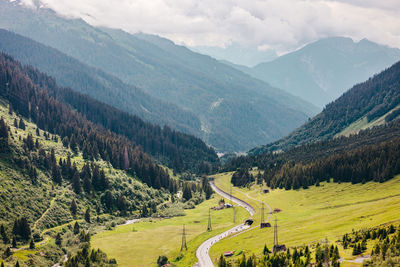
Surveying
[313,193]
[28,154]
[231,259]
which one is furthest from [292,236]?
[28,154]

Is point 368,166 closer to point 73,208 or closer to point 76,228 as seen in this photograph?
point 76,228

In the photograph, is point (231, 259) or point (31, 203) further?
point (31, 203)

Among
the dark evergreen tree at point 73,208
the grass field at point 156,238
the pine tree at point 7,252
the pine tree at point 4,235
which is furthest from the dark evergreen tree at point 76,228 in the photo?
the pine tree at point 7,252

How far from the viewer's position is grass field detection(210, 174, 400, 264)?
11012 cm

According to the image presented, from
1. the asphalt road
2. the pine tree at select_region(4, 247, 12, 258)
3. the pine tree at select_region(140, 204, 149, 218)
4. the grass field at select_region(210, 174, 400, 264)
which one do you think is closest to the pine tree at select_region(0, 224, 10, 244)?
the pine tree at select_region(4, 247, 12, 258)

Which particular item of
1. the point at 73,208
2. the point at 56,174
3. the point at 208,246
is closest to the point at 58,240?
the point at 73,208

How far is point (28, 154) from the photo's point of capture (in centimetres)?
18575

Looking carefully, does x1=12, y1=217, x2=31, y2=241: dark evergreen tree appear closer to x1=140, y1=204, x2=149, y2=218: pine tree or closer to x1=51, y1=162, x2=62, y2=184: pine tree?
x1=51, y1=162, x2=62, y2=184: pine tree

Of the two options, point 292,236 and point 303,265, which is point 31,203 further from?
point 303,265

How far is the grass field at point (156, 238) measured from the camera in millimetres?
128750

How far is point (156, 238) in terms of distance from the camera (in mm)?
152500

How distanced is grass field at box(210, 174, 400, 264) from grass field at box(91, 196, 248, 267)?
16.2 m

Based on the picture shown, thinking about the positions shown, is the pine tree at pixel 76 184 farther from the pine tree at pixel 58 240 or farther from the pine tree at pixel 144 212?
the pine tree at pixel 58 240

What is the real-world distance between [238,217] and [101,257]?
255 ft
